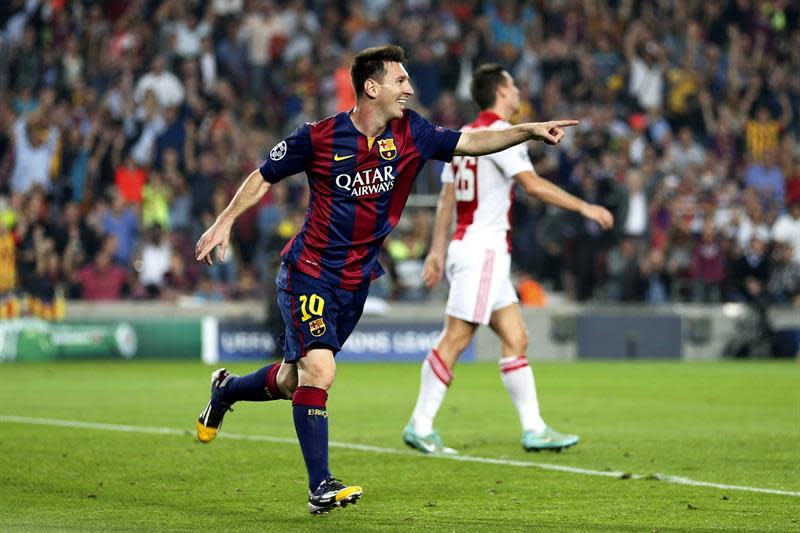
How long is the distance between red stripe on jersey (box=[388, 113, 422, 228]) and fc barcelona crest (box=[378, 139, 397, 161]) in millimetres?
30

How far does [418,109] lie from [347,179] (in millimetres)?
17186

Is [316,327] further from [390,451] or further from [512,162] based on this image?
[512,162]

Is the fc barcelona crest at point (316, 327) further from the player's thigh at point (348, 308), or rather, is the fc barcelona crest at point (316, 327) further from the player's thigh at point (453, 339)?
the player's thigh at point (453, 339)

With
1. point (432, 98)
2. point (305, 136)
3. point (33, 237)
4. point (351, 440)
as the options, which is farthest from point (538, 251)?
point (305, 136)

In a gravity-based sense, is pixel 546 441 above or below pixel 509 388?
below

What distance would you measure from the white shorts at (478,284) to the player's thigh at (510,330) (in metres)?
0.04

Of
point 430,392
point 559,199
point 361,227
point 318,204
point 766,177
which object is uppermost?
point 766,177

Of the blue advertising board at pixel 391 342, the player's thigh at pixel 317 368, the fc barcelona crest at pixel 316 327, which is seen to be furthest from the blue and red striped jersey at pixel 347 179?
the blue advertising board at pixel 391 342

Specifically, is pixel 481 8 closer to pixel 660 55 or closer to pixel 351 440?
pixel 660 55

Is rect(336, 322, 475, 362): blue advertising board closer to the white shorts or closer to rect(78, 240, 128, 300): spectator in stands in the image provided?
rect(78, 240, 128, 300): spectator in stands

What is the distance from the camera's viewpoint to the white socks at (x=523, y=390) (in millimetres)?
10633

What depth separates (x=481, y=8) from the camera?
2781cm

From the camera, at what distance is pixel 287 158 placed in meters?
7.92

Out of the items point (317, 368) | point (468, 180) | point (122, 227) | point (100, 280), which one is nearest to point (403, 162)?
point (317, 368)
